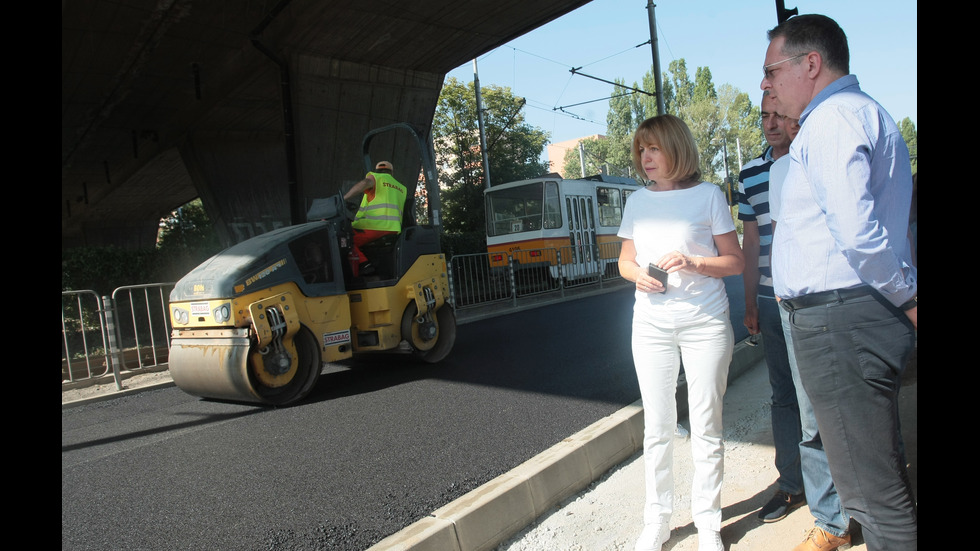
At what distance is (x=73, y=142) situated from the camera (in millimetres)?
23953

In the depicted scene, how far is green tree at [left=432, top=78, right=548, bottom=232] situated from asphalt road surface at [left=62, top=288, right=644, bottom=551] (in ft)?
72.0

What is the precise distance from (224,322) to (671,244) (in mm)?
3845

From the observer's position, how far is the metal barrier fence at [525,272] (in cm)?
1367

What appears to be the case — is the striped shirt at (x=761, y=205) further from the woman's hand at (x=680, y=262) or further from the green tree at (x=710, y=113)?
the green tree at (x=710, y=113)

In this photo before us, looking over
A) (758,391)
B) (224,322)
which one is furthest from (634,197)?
(224,322)

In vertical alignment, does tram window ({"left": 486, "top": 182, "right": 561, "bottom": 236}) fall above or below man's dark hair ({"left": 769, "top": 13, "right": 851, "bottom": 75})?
above

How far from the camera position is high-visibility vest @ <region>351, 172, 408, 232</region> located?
21.0ft

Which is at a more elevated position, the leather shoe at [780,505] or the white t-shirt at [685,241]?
the white t-shirt at [685,241]

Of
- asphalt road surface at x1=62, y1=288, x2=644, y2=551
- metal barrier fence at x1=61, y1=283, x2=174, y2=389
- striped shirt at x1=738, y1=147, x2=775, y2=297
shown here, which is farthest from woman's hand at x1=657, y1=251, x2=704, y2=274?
metal barrier fence at x1=61, y1=283, x2=174, y2=389

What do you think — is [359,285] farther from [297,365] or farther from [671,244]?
[671,244]

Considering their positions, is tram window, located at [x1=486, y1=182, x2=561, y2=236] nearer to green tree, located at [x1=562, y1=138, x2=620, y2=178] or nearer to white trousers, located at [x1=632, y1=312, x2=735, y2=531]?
white trousers, located at [x1=632, y1=312, x2=735, y2=531]

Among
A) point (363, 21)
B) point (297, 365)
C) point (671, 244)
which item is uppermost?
point (363, 21)

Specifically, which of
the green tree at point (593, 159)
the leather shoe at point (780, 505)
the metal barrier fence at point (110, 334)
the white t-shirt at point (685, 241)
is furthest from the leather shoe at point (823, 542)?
the green tree at point (593, 159)

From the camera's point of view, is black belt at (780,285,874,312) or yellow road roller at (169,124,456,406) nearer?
black belt at (780,285,874,312)
